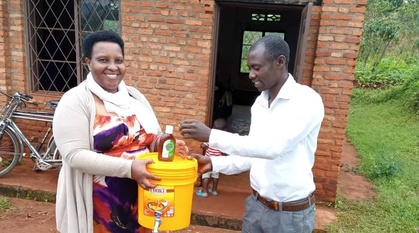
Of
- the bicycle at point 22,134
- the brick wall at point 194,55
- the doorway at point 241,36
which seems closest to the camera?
the brick wall at point 194,55

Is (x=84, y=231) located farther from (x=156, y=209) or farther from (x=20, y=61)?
(x=20, y=61)

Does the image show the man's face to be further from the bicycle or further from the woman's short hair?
the bicycle

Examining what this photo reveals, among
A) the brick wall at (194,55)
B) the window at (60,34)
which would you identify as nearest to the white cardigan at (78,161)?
the brick wall at (194,55)

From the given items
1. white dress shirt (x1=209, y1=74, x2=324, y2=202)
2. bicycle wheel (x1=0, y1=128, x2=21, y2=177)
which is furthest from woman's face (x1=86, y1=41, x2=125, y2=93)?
bicycle wheel (x1=0, y1=128, x2=21, y2=177)

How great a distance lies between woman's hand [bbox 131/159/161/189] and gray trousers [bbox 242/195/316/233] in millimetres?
693

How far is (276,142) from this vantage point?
166cm

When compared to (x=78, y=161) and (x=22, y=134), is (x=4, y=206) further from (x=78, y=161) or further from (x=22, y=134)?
(x=78, y=161)

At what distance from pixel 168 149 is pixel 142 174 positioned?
6.6 inches

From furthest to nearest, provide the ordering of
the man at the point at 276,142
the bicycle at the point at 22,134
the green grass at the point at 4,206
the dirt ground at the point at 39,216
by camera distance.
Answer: the bicycle at the point at 22,134
the green grass at the point at 4,206
the dirt ground at the point at 39,216
the man at the point at 276,142

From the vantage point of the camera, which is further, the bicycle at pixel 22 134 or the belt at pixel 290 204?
the bicycle at pixel 22 134

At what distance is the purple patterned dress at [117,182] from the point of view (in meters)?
1.74

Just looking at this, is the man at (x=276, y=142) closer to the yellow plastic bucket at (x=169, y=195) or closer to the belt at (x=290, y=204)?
the belt at (x=290, y=204)

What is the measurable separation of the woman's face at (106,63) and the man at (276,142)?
1.44 ft

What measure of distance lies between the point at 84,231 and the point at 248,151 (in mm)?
923
